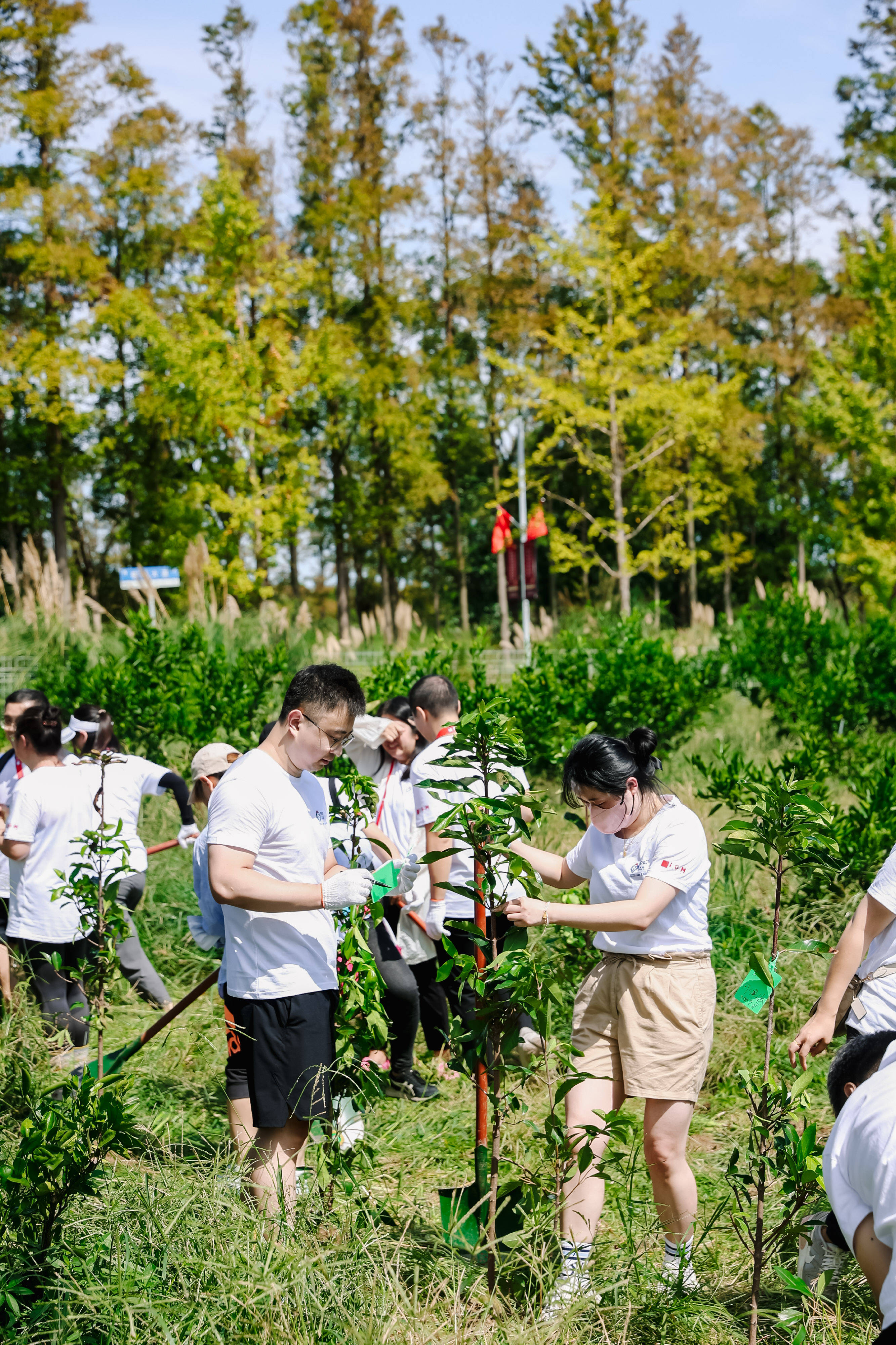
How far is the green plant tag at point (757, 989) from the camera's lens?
2412 mm

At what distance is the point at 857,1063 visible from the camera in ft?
6.95

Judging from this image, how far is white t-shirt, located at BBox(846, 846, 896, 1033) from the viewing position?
2691 mm

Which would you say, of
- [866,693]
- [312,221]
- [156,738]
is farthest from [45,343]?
Answer: [866,693]

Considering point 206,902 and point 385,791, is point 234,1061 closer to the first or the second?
point 206,902

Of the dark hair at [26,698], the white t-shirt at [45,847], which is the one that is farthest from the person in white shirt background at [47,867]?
the dark hair at [26,698]

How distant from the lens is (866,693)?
29.3ft

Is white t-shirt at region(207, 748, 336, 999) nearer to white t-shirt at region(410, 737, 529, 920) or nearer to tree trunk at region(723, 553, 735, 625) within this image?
white t-shirt at region(410, 737, 529, 920)

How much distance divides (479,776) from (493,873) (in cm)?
24

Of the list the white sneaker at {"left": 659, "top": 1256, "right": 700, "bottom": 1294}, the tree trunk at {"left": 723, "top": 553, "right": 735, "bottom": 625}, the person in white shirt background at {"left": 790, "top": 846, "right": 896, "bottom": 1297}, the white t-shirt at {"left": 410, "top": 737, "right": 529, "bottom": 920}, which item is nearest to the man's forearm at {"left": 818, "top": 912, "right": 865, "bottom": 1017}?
the person in white shirt background at {"left": 790, "top": 846, "right": 896, "bottom": 1297}

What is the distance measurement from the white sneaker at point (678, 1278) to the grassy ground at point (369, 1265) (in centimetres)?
4

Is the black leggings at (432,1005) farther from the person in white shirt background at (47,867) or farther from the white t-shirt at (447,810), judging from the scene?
the person in white shirt background at (47,867)

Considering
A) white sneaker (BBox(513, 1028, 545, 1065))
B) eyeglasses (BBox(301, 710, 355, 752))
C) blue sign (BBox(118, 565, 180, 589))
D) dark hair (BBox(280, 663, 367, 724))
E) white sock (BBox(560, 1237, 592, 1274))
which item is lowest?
white sneaker (BBox(513, 1028, 545, 1065))

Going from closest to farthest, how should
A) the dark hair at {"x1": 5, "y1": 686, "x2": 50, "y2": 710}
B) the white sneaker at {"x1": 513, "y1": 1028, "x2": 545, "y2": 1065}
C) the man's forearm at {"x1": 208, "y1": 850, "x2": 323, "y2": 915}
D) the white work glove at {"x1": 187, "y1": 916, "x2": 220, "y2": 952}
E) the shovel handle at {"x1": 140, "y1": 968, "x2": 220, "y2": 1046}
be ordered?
the man's forearm at {"x1": 208, "y1": 850, "x2": 323, "y2": 915} < the shovel handle at {"x1": 140, "y1": 968, "x2": 220, "y2": 1046} < the white work glove at {"x1": 187, "y1": 916, "x2": 220, "y2": 952} < the white sneaker at {"x1": 513, "y1": 1028, "x2": 545, "y2": 1065} < the dark hair at {"x1": 5, "y1": 686, "x2": 50, "y2": 710}

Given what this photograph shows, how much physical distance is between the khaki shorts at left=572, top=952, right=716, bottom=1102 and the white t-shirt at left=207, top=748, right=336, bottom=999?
0.78 metres
